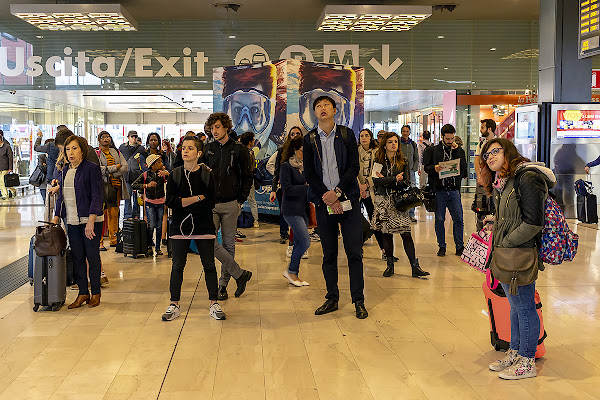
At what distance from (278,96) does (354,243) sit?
6.13 m

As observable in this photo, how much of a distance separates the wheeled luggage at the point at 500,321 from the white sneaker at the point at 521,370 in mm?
349

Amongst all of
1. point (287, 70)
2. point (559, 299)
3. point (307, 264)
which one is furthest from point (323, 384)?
point (287, 70)

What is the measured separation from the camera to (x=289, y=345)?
4.71m

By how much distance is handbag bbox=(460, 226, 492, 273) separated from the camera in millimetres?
4270

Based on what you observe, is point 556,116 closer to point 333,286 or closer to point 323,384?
point 333,286

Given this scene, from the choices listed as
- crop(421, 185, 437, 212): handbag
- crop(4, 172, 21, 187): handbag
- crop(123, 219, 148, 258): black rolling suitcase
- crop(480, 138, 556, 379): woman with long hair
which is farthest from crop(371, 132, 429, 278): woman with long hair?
crop(4, 172, 21, 187): handbag

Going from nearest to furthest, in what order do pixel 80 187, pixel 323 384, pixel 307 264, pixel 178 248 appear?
1. pixel 323 384
2. pixel 178 248
3. pixel 80 187
4. pixel 307 264

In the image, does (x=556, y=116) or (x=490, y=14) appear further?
(x=490, y=14)

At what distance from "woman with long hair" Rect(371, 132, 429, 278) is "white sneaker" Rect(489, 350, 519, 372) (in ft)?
9.30

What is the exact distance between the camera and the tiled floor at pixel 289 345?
3.88 metres

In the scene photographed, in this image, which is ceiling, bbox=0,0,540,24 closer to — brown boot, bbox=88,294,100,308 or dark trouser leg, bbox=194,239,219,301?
brown boot, bbox=88,294,100,308

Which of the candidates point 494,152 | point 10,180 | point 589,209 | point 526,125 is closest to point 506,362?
point 494,152

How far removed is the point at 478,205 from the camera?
7832 millimetres

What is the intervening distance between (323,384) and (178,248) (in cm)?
189
